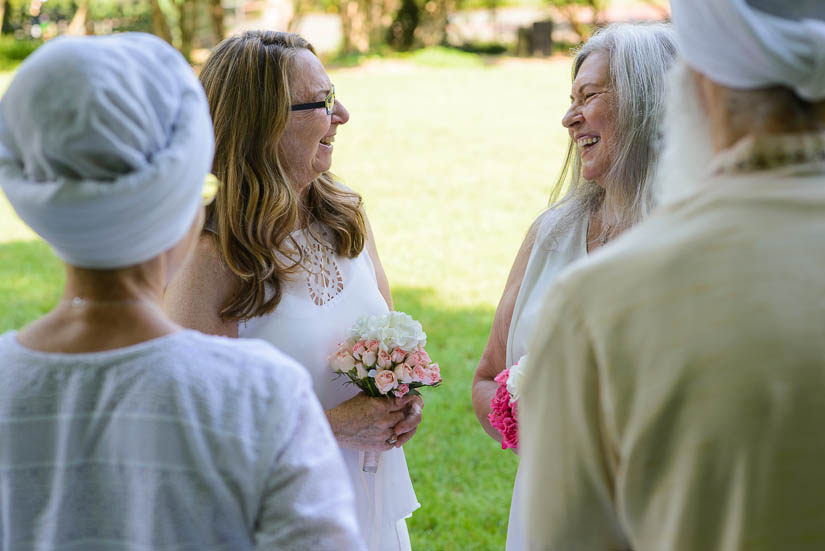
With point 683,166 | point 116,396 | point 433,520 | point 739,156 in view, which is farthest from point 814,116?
point 433,520

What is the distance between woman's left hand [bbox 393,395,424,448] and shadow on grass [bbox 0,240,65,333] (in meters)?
5.89

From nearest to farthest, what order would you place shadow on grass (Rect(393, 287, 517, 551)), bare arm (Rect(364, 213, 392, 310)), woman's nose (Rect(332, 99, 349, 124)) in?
1. woman's nose (Rect(332, 99, 349, 124))
2. bare arm (Rect(364, 213, 392, 310))
3. shadow on grass (Rect(393, 287, 517, 551))

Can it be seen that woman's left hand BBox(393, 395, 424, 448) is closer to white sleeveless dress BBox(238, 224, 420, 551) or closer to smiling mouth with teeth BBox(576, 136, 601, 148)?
white sleeveless dress BBox(238, 224, 420, 551)

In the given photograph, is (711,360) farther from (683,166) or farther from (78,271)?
(78,271)

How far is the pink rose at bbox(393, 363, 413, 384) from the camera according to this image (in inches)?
123

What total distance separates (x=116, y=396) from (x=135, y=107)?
56 cm

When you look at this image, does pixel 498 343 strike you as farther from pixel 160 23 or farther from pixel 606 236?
pixel 160 23

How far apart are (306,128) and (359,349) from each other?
2.88ft

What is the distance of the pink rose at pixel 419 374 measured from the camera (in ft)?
10.3

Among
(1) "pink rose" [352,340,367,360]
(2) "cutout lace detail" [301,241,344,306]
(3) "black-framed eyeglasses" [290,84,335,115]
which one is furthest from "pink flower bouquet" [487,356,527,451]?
(3) "black-framed eyeglasses" [290,84,335,115]

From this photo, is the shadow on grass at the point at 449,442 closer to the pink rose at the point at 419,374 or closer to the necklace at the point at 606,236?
the pink rose at the point at 419,374

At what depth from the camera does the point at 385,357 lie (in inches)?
121

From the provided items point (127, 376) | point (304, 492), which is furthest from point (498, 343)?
point (127, 376)

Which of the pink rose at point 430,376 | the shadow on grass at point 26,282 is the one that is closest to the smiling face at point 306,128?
the pink rose at point 430,376
